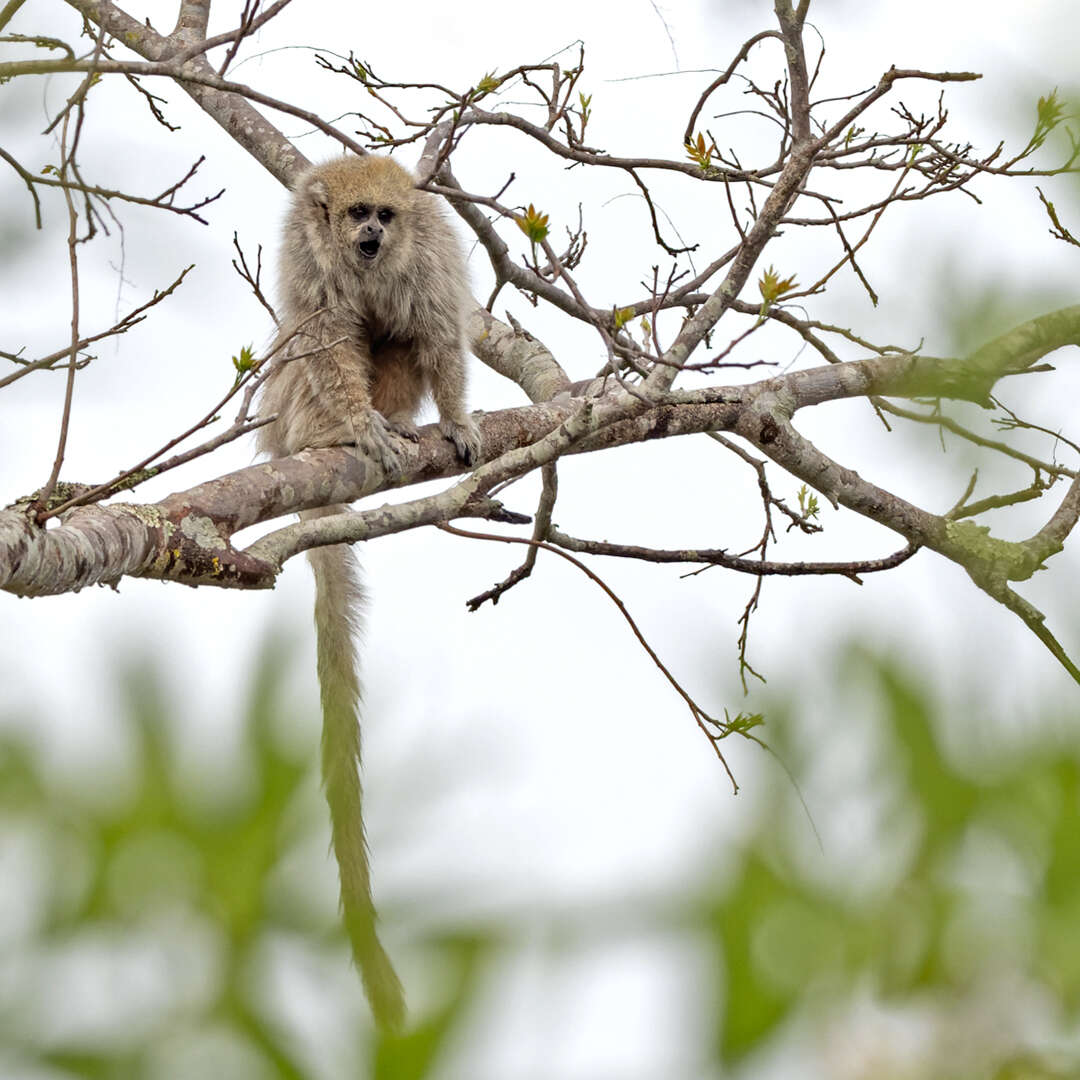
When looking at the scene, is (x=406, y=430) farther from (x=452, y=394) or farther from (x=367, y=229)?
(x=367, y=229)

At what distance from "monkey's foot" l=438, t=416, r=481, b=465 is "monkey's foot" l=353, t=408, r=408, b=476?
0.22 m

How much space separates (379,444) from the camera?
4598 mm

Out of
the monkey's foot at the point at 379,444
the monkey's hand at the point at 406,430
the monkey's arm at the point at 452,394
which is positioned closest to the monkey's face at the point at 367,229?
the monkey's arm at the point at 452,394

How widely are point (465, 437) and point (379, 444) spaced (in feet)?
1.35

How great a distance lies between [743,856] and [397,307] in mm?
5340

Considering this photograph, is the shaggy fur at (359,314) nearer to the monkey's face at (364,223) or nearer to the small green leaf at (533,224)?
the monkey's face at (364,223)

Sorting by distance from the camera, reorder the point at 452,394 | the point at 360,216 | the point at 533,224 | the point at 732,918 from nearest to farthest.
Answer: the point at 732,918, the point at 533,224, the point at 452,394, the point at 360,216

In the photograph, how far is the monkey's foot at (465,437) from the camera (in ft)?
15.9

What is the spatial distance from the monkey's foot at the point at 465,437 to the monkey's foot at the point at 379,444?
0.22 meters

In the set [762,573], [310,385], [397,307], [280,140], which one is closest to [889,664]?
[762,573]

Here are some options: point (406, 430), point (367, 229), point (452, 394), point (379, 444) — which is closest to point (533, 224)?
point (379, 444)

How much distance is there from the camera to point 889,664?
430mm

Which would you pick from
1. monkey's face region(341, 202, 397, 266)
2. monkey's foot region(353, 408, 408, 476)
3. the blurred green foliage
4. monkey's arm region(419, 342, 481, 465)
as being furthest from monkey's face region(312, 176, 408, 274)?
the blurred green foliage

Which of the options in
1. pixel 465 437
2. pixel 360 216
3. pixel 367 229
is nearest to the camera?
pixel 465 437
